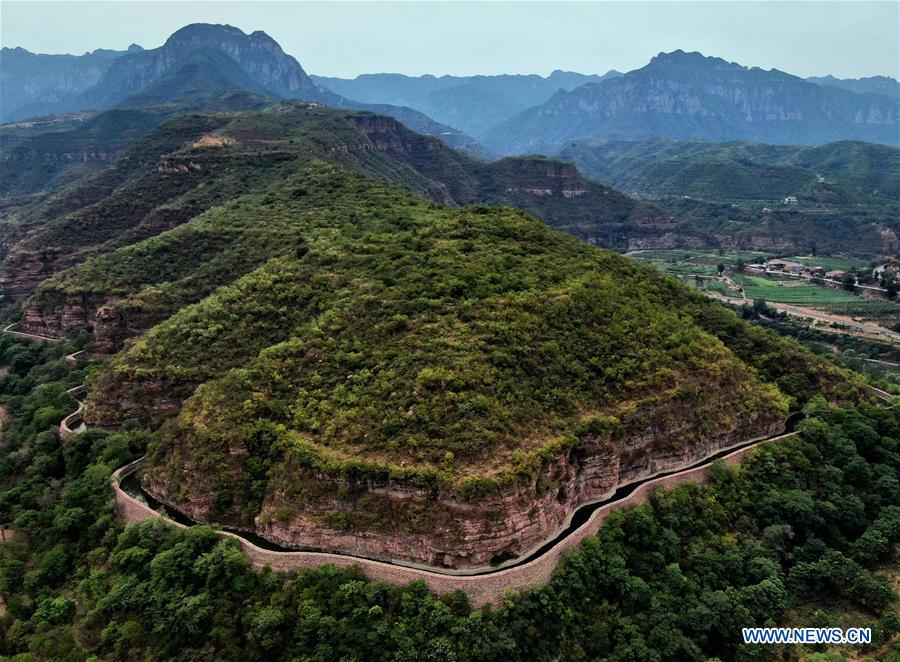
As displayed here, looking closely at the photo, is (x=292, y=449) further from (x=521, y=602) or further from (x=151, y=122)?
(x=151, y=122)

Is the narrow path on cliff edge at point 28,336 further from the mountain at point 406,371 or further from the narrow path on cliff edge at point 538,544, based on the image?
the narrow path on cliff edge at point 538,544

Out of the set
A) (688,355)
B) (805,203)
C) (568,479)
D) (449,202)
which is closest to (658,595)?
(568,479)

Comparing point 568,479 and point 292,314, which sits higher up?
point 292,314

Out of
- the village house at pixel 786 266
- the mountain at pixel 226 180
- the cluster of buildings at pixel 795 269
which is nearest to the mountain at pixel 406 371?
the mountain at pixel 226 180

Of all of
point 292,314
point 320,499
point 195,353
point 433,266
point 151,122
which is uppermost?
point 151,122

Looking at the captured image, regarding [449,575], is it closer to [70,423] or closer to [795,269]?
[70,423]

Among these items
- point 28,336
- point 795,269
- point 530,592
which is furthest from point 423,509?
point 795,269

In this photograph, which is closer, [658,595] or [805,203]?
[658,595]

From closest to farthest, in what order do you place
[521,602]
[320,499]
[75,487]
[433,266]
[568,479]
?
[521,602], [320,499], [568,479], [75,487], [433,266]
